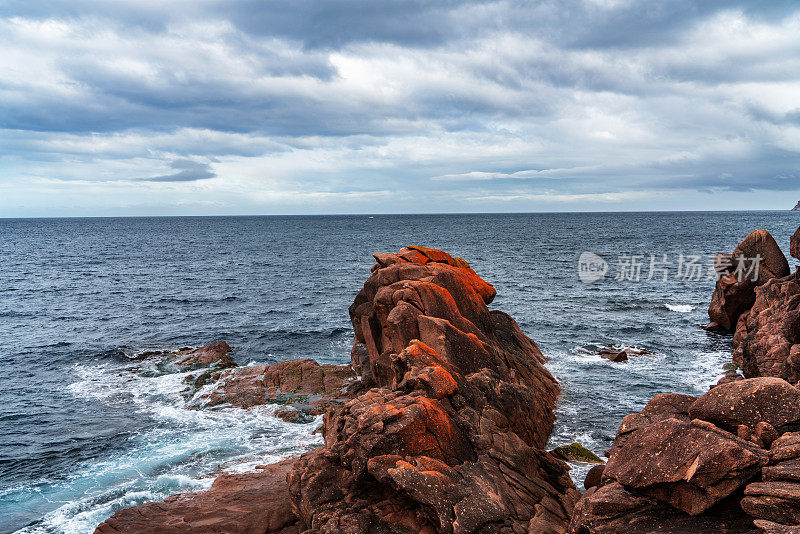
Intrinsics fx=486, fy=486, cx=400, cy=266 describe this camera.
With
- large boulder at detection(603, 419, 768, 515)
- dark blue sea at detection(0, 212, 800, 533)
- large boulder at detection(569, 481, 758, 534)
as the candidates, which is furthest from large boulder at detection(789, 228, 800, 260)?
large boulder at detection(569, 481, 758, 534)

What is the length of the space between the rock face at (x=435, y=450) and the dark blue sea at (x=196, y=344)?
4.99 m

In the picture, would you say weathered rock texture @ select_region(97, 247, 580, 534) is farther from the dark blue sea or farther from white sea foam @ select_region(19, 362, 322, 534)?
the dark blue sea

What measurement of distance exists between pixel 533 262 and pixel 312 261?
48.9 meters

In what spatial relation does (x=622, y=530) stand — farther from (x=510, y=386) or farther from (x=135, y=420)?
(x=135, y=420)

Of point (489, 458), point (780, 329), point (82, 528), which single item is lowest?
point (82, 528)

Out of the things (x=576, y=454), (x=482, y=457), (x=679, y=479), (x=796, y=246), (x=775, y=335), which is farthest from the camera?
(x=796, y=246)

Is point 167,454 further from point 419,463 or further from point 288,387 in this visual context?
point 419,463

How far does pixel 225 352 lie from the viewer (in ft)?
136

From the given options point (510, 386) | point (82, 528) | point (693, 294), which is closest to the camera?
point (82, 528)

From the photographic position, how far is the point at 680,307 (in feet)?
183

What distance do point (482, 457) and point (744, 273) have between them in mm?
37552

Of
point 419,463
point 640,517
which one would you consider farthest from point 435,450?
point 640,517

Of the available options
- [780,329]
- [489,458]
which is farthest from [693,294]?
[489,458]

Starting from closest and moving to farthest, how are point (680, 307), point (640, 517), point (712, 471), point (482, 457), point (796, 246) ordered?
point (712, 471), point (640, 517), point (482, 457), point (796, 246), point (680, 307)
